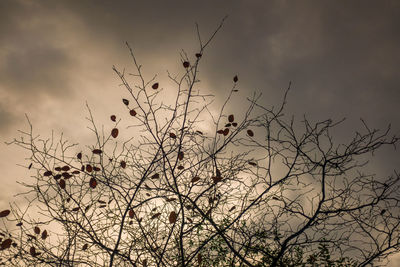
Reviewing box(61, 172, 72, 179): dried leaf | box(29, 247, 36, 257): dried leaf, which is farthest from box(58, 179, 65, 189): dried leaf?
box(29, 247, 36, 257): dried leaf

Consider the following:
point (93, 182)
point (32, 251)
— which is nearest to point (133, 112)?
point (93, 182)

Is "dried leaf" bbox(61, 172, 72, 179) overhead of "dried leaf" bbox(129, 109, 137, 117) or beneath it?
beneath

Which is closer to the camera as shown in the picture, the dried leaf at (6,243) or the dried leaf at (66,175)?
the dried leaf at (66,175)

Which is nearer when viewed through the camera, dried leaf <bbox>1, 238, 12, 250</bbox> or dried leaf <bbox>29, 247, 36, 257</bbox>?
dried leaf <bbox>29, 247, 36, 257</bbox>

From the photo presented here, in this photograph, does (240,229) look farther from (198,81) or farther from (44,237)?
(44,237)

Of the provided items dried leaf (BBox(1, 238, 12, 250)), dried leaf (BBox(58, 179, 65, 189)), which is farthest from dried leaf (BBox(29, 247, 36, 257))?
dried leaf (BBox(58, 179, 65, 189))

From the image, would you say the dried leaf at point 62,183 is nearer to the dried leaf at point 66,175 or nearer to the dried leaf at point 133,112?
the dried leaf at point 66,175

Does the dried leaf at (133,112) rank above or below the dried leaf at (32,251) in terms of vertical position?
above

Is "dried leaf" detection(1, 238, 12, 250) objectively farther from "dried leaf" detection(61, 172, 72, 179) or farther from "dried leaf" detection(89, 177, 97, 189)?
"dried leaf" detection(89, 177, 97, 189)

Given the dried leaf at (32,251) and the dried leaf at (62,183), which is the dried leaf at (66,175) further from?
the dried leaf at (32,251)

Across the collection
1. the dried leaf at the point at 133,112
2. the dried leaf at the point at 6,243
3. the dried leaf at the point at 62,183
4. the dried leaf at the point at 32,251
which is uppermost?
the dried leaf at the point at 133,112

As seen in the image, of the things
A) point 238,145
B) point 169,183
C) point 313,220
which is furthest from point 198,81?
point 313,220

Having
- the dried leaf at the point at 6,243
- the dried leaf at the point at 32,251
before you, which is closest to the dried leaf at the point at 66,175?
the dried leaf at the point at 32,251

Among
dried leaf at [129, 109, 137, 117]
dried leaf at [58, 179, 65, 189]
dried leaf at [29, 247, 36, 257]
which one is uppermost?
dried leaf at [129, 109, 137, 117]
